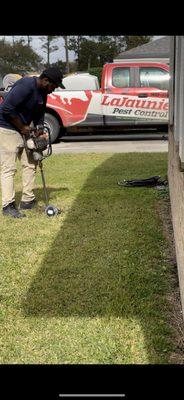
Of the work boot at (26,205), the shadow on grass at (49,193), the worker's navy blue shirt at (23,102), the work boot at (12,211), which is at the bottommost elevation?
the shadow on grass at (49,193)

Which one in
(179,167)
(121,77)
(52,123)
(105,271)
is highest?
(179,167)

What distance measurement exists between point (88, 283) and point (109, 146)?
9.22m

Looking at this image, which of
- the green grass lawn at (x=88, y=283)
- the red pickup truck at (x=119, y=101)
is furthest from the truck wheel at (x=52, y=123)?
the green grass lawn at (x=88, y=283)

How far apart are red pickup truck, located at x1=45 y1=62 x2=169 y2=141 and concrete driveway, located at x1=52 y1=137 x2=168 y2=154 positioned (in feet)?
1.49

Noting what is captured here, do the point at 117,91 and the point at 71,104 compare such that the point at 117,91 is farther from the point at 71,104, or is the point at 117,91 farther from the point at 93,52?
the point at 93,52

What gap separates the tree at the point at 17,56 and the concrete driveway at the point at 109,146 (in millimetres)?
36122

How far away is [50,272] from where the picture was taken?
183 inches

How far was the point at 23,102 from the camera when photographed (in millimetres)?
6242

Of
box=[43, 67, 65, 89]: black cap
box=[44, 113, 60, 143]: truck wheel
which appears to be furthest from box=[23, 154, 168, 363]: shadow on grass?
box=[44, 113, 60, 143]: truck wheel

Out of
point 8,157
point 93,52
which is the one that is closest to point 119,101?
point 8,157

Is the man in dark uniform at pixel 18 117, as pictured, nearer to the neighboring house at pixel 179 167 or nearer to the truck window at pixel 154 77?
the neighboring house at pixel 179 167

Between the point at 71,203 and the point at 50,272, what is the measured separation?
2570mm

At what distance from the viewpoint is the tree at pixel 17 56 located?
162ft
